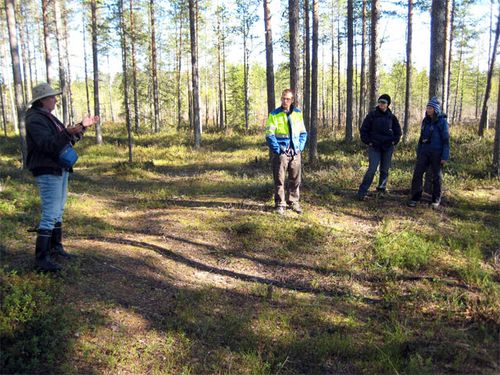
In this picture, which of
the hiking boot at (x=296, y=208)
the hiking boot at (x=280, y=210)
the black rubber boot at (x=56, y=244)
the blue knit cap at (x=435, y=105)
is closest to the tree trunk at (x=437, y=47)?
the blue knit cap at (x=435, y=105)

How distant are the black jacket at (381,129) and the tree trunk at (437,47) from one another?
1082mm

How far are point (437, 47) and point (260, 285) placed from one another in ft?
22.2

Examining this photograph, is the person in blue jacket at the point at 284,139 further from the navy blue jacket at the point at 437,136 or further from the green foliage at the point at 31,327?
the green foliage at the point at 31,327

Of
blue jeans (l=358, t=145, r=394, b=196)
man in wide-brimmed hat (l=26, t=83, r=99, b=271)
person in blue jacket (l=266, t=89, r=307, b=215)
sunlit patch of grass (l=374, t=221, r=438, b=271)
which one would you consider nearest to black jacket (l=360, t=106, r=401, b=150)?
blue jeans (l=358, t=145, r=394, b=196)

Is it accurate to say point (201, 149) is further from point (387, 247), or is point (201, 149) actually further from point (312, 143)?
point (387, 247)

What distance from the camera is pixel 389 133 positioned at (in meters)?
8.59

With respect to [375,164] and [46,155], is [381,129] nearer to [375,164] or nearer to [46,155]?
[375,164]

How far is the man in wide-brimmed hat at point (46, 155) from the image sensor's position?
477 centimetres

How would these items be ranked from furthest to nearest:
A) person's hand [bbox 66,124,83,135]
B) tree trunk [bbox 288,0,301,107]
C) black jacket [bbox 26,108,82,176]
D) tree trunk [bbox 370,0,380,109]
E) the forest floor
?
tree trunk [bbox 370,0,380,109] < tree trunk [bbox 288,0,301,107] < person's hand [bbox 66,124,83,135] < black jacket [bbox 26,108,82,176] < the forest floor

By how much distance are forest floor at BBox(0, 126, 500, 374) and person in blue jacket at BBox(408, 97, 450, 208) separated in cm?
62

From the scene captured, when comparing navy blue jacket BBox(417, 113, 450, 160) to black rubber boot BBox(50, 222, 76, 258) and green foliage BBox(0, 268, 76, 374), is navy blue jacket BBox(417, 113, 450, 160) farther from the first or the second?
green foliage BBox(0, 268, 76, 374)

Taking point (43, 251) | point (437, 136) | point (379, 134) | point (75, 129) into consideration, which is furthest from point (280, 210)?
point (43, 251)

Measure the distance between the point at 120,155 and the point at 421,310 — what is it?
18.7m

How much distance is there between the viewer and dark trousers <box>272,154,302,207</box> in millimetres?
7871
